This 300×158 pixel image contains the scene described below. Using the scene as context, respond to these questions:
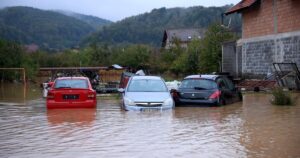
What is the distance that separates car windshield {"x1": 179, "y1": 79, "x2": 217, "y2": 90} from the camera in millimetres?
20156

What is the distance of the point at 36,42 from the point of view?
413 feet

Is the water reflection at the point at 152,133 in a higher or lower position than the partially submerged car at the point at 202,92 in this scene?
lower

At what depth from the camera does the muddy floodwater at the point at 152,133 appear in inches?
399

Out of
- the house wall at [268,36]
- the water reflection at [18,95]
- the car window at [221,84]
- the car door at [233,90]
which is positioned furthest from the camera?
the house wall at [268,36]

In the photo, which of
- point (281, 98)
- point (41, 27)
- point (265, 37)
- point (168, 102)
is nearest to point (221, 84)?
point (281, 98)

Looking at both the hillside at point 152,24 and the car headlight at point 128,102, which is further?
the hillside at point 152,24

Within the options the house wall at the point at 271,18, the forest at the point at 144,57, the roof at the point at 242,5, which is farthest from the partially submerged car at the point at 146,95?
the forest at the point at 144,57

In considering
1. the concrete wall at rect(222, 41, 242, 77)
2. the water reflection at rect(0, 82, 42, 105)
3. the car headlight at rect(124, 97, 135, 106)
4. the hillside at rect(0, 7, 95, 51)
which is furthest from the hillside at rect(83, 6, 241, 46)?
the car headlight at rect(124, 97, 135, 106)

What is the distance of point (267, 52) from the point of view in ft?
114

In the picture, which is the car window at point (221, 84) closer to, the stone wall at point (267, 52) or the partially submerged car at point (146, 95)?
the partially submerged car at point (146, 95)

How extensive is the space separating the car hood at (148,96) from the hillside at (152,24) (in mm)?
103093

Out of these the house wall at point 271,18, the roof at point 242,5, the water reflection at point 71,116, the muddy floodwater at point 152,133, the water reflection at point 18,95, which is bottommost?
the muddy floodwater at point 152,133

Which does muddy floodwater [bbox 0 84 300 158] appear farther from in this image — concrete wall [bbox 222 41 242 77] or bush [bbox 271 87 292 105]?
concrete wall [bbox 222 41 242 77]

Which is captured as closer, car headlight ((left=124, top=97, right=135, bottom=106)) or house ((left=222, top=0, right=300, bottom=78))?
car headlight ((left=124, top=97, right=135, bottom=106))
